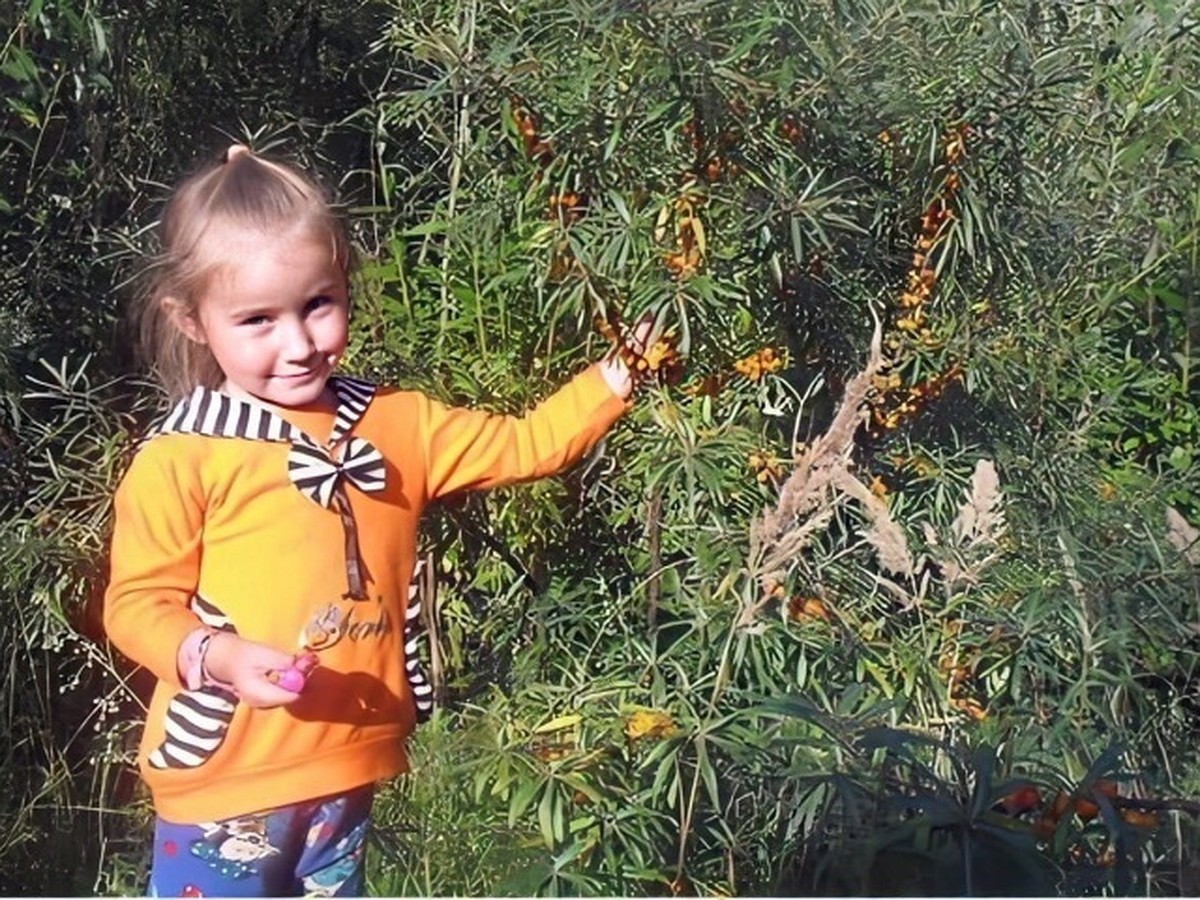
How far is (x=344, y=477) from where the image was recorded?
6.81ft

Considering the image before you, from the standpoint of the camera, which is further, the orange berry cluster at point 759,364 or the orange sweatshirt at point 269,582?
the orange berry cluster at point 759,364

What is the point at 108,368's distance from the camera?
7.05 feet

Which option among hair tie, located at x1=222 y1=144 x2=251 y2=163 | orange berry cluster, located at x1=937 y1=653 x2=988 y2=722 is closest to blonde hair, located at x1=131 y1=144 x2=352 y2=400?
hair tie, located at x1=222 y1=144 x2=251 y2=163

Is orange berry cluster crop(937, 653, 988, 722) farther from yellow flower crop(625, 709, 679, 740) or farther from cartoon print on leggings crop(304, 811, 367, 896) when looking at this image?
cartoon print on leggings crop(304, 811, 367, 896)

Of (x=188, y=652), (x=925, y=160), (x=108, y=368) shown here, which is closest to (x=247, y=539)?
(x=188, y=652)

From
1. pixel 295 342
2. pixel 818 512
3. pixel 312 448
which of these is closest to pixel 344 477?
pixel 312 448

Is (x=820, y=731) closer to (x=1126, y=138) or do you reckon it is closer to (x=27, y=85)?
(x=1126, y=138)

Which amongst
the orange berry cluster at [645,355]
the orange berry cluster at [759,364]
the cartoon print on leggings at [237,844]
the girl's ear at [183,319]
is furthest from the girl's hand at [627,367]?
the cartoon print on leggings at [237,844]

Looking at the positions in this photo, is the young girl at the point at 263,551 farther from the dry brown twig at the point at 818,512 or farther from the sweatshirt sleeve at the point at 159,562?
the dry brown twig at the point at 818,512

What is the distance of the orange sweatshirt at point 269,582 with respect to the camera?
6.72 ft

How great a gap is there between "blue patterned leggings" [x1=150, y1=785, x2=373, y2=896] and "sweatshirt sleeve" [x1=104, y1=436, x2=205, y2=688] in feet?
0.58

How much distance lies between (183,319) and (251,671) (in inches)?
15.2

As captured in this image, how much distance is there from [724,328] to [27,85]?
0.80 m

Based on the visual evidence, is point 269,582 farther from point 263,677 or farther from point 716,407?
point 716,407
